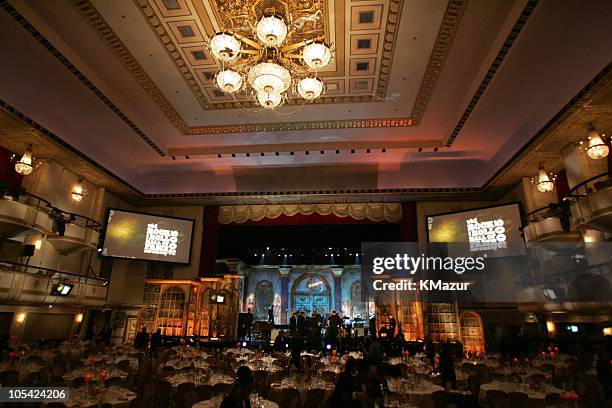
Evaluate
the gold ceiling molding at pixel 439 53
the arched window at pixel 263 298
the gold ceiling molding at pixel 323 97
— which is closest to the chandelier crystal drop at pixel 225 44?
the gold ceiling molding at pixel 323 97

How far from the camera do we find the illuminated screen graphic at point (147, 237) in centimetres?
1368

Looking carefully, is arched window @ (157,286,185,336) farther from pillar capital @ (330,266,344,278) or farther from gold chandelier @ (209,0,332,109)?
pillar capital @ (330,266,344,278)

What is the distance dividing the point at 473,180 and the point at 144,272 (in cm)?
1347

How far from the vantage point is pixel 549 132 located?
9.31 metres

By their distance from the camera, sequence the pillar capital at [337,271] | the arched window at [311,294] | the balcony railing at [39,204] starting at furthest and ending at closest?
1. the pillar capital at [337,271]
2. the arched window at [311,294]
3. the balcony railing at [39,204]

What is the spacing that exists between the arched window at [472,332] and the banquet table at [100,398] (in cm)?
1167

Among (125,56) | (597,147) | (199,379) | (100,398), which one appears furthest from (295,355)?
(597,147)

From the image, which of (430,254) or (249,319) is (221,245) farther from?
(430,254)

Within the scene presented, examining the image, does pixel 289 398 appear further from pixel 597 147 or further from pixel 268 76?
pixel 597 147

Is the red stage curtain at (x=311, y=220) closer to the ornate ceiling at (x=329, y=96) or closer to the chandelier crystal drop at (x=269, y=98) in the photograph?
the ornate ceiling at (x=329, y=96)

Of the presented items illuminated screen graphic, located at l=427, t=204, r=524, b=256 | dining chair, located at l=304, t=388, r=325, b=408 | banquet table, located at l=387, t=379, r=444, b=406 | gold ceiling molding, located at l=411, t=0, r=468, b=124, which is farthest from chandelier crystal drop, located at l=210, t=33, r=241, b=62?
illuminated screen graphic, located at l=427, t=204, r=524, b=256

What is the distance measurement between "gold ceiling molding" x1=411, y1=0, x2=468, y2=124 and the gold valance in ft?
15.5

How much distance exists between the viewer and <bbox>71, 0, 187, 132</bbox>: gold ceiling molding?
6.98 meters

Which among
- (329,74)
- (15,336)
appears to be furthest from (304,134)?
(15,336)
